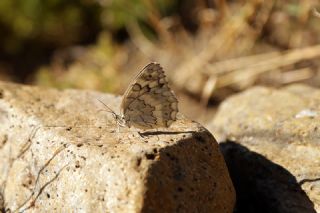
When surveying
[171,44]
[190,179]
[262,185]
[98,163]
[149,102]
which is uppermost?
[171,44]

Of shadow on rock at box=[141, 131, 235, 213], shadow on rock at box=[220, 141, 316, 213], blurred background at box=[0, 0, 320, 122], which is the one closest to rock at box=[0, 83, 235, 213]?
shadow on rock at box=[141, 131, 235, 213]

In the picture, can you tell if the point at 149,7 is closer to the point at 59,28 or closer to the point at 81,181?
the point at 59,28

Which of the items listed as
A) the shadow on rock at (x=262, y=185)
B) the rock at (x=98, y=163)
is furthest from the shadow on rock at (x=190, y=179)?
the shadow on rock at (x=262, y=185)

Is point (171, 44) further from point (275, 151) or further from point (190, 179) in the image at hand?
point (190, 179)

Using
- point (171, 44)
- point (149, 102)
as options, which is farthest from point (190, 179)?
point (171, 44)

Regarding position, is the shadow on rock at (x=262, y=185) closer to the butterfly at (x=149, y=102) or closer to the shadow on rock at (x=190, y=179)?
the shadow on rock at (x=190, y=179)

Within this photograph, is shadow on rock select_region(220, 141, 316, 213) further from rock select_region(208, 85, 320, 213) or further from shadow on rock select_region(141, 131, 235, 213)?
shadow on rock select_region(141, 131, 235, 213)
